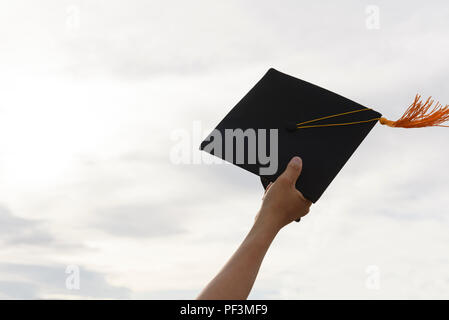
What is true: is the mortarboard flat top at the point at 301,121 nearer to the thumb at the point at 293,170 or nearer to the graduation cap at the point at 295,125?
the graduation cap at the point at 295,125

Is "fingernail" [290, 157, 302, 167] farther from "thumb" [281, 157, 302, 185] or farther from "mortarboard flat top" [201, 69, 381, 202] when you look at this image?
"mortarboard flat top" [201, 69, 381, 202]

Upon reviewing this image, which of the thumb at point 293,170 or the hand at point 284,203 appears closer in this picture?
the hand at point 284,203

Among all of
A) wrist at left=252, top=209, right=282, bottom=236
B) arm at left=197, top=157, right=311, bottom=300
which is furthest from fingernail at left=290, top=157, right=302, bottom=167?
wrist at left=252, top=209, right=282, bottom=236

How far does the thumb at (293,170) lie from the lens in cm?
224

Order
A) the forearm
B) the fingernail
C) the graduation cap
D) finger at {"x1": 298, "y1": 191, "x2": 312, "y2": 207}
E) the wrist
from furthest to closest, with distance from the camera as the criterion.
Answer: the graduation cap < the fingernail < finger at {"x1": 298, "y1": 191, "x2": 312, "y2": 207} < the wrist < the forearm

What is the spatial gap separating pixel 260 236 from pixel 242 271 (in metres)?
0.19

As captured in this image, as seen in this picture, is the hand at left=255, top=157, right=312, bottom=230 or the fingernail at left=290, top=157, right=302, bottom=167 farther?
the fingernail at left=290, top=157, right=302, bottom=167

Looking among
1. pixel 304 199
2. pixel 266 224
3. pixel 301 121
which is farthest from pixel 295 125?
pixel 266 224

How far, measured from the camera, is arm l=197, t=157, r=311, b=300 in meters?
1.73

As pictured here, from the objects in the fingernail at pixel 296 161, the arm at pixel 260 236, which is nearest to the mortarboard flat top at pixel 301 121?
the fingernail at pixel 296 161

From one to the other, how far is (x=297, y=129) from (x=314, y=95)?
0.76 ft

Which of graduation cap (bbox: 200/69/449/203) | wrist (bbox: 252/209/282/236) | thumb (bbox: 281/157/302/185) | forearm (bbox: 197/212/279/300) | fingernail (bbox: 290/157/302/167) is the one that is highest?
graduation cap (bbox: 200/69/449/203)

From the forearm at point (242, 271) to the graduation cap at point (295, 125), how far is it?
644 millimetres
